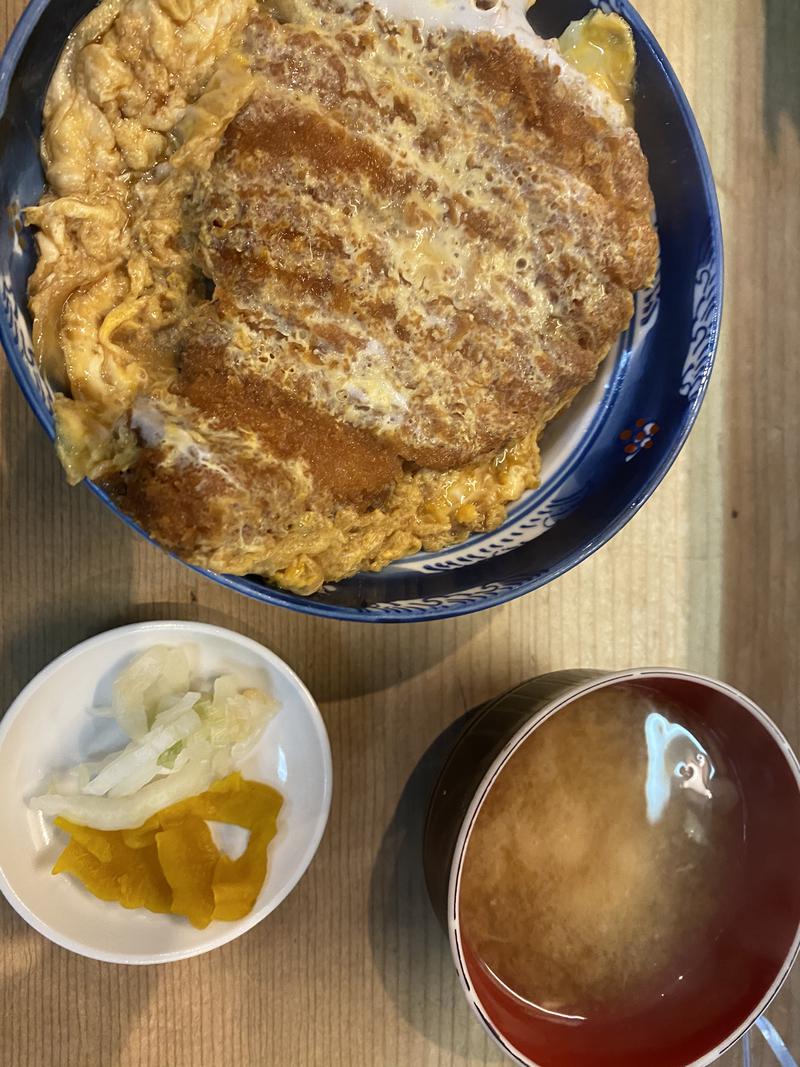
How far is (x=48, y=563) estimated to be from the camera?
1373 mm

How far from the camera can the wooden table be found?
1.38 metres

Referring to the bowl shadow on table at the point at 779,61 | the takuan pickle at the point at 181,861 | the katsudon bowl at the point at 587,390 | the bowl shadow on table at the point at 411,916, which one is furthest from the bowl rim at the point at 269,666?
the bowl shadow on table at the point at 779,61

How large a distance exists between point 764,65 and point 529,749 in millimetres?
1361

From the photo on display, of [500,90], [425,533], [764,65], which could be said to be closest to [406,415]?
[425,533]

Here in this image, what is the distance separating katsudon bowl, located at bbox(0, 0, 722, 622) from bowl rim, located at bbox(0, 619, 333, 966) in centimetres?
26

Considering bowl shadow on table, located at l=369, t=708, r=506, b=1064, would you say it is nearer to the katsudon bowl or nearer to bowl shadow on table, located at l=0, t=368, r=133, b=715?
the katsudon bowl

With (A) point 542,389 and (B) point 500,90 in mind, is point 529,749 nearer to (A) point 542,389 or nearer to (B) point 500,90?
(A) point 542,389

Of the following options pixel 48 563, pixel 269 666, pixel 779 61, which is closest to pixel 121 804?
pixel 269 666

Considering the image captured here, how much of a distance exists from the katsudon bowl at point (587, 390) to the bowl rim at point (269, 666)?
0.84 ft

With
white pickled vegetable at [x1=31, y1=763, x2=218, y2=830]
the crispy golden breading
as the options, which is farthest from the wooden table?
the crispy golden breading

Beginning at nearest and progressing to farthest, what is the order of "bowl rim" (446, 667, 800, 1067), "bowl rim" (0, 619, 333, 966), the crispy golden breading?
the crispy golden breading
"bowl rim" (446, 667, 800, 1067)
"bowl rim" (0, 619, 333, 966)

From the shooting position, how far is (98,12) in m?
1.04

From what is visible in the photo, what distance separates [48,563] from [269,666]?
1.42 feet

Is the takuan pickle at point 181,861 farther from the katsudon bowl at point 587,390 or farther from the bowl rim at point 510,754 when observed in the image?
the katsudon bowl at point 587,390
